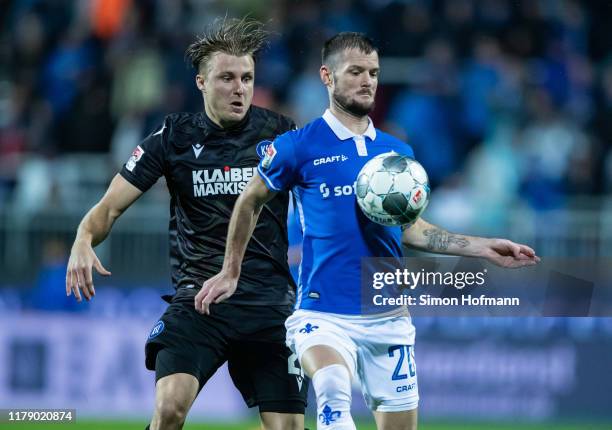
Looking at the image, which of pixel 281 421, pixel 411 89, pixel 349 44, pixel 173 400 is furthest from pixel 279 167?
pixel 411 89

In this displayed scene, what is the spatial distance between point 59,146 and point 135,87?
1.13m

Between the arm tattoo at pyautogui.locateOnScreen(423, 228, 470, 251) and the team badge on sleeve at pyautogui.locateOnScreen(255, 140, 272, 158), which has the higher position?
the team badge on sleeve at pyautogui.locateOnScreen(255, 140, 272, 158)

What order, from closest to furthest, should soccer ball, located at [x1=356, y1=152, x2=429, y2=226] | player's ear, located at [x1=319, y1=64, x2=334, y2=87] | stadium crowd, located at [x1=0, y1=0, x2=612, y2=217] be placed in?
soccer ball, located at [x1=356, y1=152, x2=429, y2=226]
player's ear, located at [x1=319, y1=64, x2=334, y2=87]
stadium crowd, located at [x1=0, y1=0, x2=612, y2=217]

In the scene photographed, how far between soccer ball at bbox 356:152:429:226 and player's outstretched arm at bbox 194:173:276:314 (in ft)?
1.70

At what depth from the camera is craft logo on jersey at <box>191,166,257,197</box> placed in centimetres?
662

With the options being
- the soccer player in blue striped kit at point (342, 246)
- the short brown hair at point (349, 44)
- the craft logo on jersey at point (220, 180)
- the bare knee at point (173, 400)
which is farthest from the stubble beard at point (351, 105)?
the bare knee at point (173, 400)

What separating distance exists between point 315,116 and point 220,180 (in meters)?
6.00

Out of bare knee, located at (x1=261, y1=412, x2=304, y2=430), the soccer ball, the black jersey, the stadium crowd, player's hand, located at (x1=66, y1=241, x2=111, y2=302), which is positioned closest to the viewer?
the soccer ball

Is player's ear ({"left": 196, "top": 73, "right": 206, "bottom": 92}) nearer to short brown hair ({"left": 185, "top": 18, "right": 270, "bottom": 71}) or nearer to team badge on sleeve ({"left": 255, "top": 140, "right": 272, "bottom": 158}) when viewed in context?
short brown hair ({"left": 185, "top": 18, "right": 270, "bottom": 71})

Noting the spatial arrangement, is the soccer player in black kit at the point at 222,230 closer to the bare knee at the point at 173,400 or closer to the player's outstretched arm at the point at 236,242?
the bare knee at the point at 173,400

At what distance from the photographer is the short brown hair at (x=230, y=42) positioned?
6735mm

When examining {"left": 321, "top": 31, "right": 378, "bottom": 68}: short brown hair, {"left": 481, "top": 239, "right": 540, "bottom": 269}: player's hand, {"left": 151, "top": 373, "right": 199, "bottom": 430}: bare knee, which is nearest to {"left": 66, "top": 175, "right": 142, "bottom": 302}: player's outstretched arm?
{"left": 151, "top": 373, "right": 199, "bottom": 430}: bare knee

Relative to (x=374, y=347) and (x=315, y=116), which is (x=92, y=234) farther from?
(x=315, y=116)

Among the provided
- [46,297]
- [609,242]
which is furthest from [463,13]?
[46,297]
